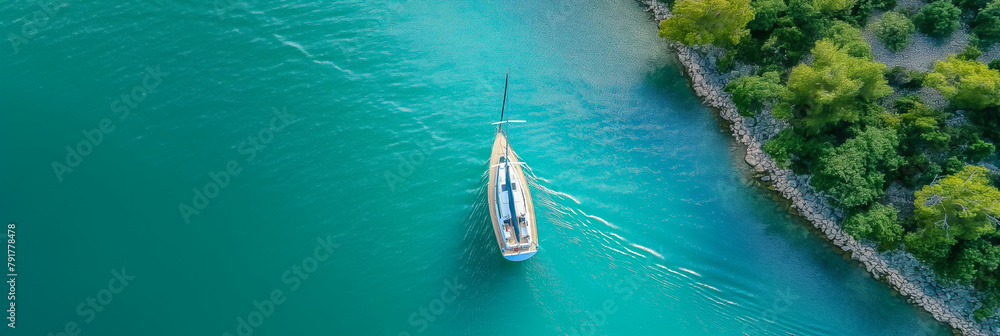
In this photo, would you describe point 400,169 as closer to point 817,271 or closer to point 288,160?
point 288,160

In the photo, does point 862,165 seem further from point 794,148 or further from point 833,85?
point 833,85

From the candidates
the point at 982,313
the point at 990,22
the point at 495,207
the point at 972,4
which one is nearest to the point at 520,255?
the point at 495,207

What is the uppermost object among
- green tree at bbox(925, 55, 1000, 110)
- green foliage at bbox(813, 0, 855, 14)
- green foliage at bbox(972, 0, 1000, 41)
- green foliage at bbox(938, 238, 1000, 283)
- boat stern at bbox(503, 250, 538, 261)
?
green foliage at bbox(813, 0, 855, 14)

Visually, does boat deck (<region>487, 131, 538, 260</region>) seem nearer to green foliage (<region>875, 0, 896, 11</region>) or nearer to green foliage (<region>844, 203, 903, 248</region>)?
green foliage (<region>844, 203, 903, 248</region>)

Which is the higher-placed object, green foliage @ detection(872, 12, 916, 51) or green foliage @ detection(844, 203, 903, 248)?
green foliage @ detection(872, 12, 916, 51)

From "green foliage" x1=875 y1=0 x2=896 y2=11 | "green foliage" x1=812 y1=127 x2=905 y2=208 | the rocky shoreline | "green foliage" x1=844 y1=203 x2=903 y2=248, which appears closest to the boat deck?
the rocky shoreline

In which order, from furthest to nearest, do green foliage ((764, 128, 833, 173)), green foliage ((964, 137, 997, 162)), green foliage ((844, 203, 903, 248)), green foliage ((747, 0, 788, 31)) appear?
green foliage ((747, 0, 788, 31)), green foliage ((764, 128, 833, 173)), green foliage ((964, 137, 997, 162)), green foliage ((844, 203, 903, 248))

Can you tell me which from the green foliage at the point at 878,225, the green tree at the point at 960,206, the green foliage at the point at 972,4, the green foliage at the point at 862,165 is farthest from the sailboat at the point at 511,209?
the green foliage at the point at 972,4

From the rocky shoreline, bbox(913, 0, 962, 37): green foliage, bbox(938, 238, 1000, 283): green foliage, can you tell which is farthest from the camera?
bbox(913, 0, 962, 37): green foliage
